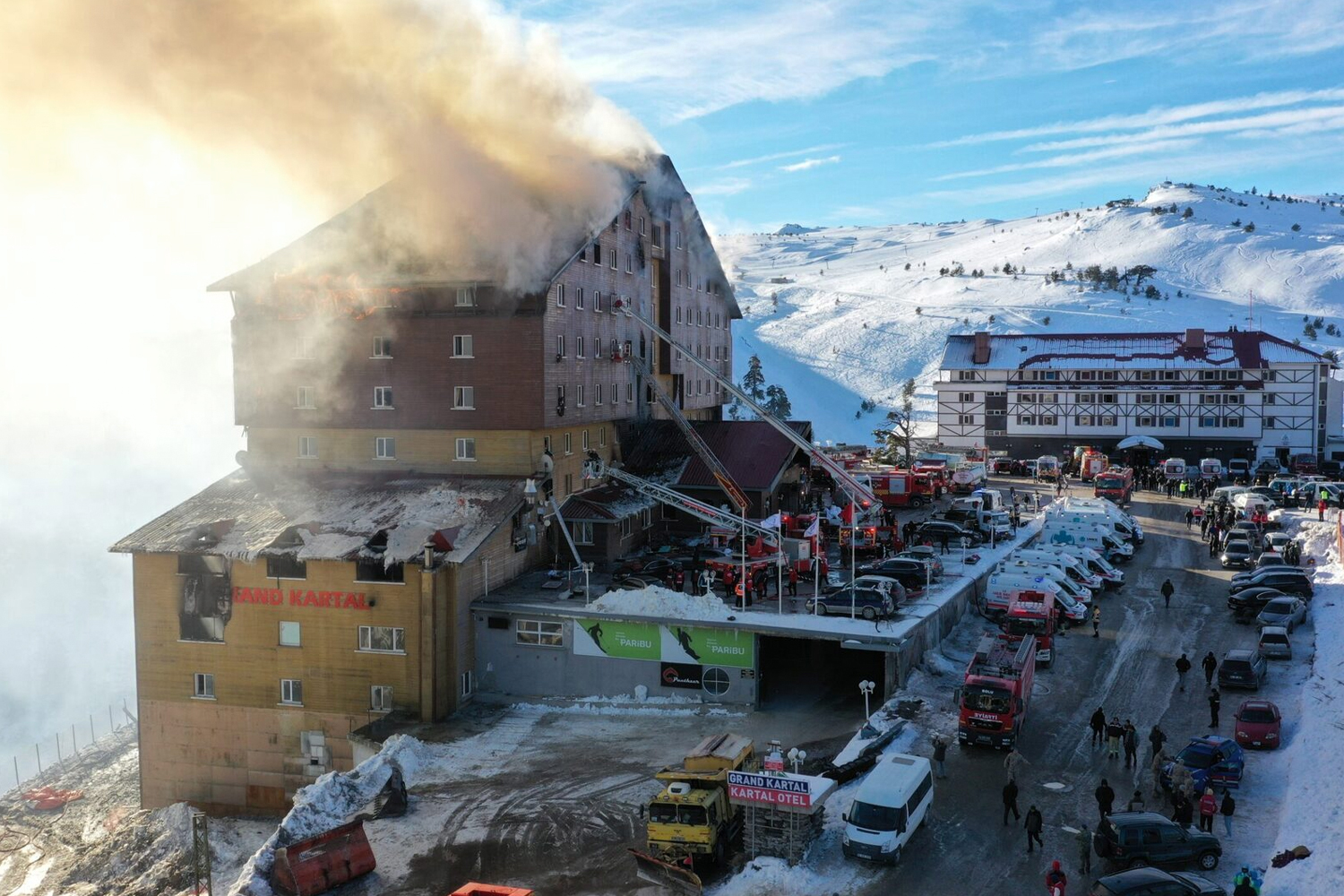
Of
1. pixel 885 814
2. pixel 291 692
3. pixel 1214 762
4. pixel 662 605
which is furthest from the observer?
pixel 291 692

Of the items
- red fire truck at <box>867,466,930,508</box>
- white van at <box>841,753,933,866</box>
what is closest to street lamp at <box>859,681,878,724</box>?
white van at <box>841,753,933,866</box>

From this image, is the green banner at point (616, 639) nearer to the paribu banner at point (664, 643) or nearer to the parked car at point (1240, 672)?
the paribu banner at point (664, 643)

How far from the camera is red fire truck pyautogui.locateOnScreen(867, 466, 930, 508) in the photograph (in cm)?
6181

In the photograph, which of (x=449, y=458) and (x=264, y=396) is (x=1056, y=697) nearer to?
(x=449, y=458)

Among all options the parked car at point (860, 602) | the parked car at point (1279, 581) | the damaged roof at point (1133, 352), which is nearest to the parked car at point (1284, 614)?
the parked car at point (1279, 581)

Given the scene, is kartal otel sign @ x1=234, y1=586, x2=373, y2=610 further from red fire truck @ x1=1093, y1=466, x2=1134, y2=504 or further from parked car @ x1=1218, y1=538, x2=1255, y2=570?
red fire truck @ x1=1093, y1=466, x2=1134, y2=504

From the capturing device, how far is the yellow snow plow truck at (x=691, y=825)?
72.5ft

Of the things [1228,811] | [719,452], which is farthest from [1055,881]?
[719,452]

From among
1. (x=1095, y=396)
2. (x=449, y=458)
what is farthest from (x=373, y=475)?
(x=1095, y=396)

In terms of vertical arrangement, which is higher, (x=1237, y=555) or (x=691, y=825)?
(x=1237, y=555)

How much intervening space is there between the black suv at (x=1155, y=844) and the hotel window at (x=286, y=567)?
25.5 metres

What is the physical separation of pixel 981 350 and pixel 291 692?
68.9m

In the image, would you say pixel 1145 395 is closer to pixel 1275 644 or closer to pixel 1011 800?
pixel 1275 644

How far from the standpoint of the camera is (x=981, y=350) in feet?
302
